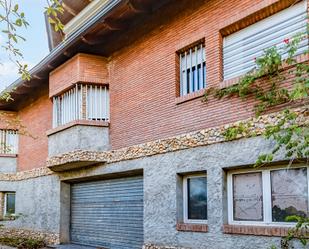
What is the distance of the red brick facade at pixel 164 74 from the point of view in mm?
9688

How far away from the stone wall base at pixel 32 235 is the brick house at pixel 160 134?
0.09 m

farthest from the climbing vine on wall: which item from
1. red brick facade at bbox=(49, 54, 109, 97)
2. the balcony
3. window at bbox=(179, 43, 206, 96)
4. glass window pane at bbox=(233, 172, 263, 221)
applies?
red brick facade at bbox=(49, 54, 109, 97)

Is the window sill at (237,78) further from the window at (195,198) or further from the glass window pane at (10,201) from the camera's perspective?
the glass window pane at (10,201)

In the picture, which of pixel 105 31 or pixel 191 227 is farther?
pixel 105 31

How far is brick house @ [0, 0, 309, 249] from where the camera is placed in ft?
29.5

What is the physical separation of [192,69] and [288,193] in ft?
13.8

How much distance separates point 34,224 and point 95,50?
856 centimetres

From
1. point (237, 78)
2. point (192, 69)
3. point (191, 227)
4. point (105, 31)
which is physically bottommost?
point (191, 227)

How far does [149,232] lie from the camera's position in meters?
11.5

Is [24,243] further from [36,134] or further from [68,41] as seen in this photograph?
[68,41]

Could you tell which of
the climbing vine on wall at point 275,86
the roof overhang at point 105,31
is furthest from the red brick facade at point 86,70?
the climbing vine on wall at point 275,86

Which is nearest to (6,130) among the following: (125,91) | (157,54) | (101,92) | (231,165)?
(101,92)

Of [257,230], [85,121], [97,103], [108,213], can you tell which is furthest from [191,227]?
[97,103]

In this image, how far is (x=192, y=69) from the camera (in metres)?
11.1
